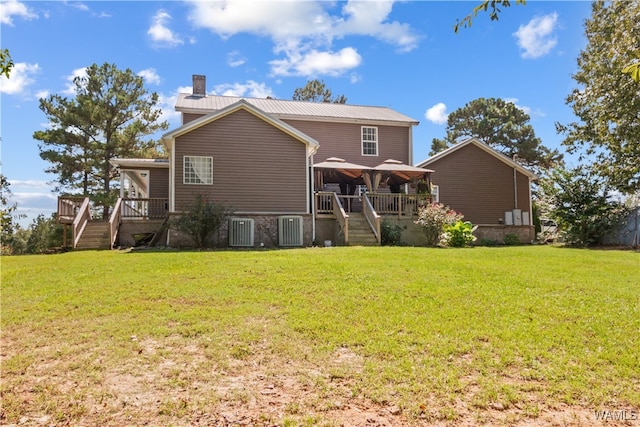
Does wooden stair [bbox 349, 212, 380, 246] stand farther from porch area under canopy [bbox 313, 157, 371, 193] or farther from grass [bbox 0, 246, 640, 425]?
→ grass [bbox 0, 246, 640, 425]

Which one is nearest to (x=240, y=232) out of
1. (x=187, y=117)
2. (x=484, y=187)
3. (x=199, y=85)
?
(x=187, y=117)

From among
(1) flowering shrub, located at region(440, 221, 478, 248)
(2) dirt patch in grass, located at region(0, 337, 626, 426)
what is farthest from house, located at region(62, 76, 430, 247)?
(2) dirt patch in grass, located at region(0, 337, 626, 426)

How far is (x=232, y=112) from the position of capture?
15.2 metres

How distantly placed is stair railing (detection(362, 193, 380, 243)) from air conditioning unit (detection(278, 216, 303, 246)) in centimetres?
282

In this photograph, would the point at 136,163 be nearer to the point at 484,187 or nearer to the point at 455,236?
the point at 455,236

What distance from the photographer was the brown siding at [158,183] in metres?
18.0

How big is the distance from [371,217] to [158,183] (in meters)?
10.2

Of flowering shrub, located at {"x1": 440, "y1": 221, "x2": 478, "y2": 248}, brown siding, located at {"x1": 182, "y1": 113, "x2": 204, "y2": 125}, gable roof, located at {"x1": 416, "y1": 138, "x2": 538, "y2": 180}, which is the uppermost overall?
brown siding, located at {"x1": 182, "y1": 113, "x2": 204, "y2": 125}

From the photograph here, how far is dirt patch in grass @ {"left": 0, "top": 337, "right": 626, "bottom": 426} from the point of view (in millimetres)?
3014

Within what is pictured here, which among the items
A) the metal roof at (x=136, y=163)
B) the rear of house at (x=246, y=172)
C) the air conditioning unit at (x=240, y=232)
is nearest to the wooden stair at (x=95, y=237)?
the rear of house at (x=246, y=172)

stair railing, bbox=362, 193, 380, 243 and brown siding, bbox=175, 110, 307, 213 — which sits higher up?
brown siding, bbox=175, 110, 307, 213

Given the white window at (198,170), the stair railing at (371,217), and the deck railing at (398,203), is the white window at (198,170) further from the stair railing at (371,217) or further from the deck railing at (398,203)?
the deck railing at (398,203)

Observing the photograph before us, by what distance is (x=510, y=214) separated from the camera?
2123cm

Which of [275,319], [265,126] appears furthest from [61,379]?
[265,126]
